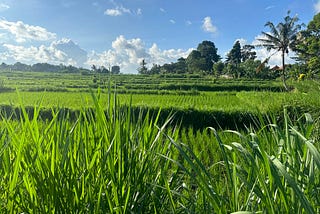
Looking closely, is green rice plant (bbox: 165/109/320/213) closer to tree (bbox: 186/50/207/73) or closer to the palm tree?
the palm tree

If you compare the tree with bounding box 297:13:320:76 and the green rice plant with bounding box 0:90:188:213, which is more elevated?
the tree with bounding box 297:13:320:76

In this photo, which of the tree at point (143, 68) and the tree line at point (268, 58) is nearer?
the tree line at point (268, 58)

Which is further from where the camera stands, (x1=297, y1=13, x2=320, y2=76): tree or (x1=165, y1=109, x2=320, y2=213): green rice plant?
(x1=297, y1=13, x2=320, y2=76): tree

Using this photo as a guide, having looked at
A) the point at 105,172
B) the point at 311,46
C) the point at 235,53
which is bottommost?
the point at 105,172

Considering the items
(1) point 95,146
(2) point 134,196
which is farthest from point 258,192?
(1) point 95,146

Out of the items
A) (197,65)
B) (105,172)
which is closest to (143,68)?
(197,65)

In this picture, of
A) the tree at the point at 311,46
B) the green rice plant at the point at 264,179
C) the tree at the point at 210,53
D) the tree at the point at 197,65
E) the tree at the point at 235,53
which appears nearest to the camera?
the green rice plant at the point at 264,179

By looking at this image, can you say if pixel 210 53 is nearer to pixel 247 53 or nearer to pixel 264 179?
pixel 247 53

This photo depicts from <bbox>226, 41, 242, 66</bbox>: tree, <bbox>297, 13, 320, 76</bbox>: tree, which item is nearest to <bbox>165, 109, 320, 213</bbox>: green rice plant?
<bbox>297, 13, 320, 76</bbox>: tree

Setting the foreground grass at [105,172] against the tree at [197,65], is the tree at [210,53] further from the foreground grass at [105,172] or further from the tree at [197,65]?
the foreground grass at [105,172]

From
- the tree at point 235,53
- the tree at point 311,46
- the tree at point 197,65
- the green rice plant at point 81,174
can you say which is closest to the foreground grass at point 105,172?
the green rice plant at point 81,174

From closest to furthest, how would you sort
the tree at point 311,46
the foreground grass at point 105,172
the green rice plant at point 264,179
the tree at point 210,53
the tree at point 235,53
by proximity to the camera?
the green rice plant at point 264,179
the foreground grass at point 105,172
the tree at point 311,46
the tree at point 235,53
the tree at point 210,53

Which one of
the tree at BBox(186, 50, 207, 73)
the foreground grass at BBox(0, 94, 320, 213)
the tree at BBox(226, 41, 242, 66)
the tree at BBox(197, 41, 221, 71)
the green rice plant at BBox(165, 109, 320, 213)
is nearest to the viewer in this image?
the green rice plant at BBox(165, 109, 320, 213)

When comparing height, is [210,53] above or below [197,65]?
above
